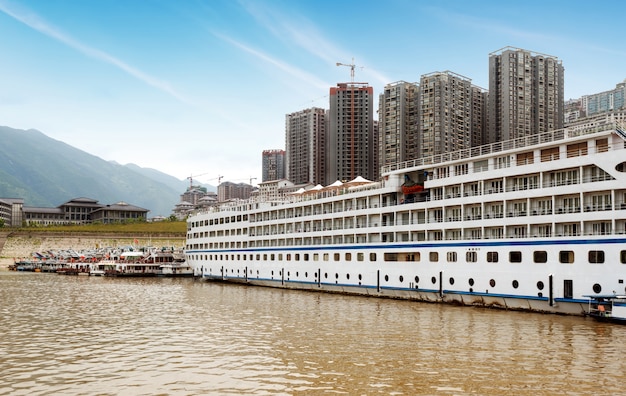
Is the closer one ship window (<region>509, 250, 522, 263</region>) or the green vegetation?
ship window (<region>509, 250, 522, 263</region>)

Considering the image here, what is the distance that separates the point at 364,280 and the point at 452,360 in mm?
28926

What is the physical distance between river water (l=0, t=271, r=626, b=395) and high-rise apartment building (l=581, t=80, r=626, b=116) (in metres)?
162

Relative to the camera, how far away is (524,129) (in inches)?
5143

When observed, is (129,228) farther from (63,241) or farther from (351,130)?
(351,130)

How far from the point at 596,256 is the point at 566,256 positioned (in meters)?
1.93

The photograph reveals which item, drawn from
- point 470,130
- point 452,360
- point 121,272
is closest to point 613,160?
point 452,360

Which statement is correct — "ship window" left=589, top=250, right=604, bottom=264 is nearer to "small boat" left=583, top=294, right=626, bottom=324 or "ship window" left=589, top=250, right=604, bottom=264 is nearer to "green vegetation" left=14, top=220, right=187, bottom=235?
"small boat" left=583, top=294, right=626, bottom=324

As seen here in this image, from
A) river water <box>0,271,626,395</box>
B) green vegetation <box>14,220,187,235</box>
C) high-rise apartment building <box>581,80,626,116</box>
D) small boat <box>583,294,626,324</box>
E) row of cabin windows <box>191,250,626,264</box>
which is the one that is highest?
high-rise apartment building <box>581,80,626,116</box>

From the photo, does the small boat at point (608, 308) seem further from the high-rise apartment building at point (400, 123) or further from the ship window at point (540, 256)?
the high-rise apartment building at point (400, 123)

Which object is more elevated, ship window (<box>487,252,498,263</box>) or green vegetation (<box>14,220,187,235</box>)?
green vegetation (<box>14,220,187,235</box>)

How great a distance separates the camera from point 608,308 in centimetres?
3144

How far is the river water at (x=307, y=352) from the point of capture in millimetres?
18875

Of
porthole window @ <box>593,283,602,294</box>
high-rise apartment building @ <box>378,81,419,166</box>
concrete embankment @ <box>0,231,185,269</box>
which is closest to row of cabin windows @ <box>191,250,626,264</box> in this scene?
porthole window @ <box>593,283,602,294</box>

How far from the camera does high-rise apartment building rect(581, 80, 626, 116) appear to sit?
571 ft
